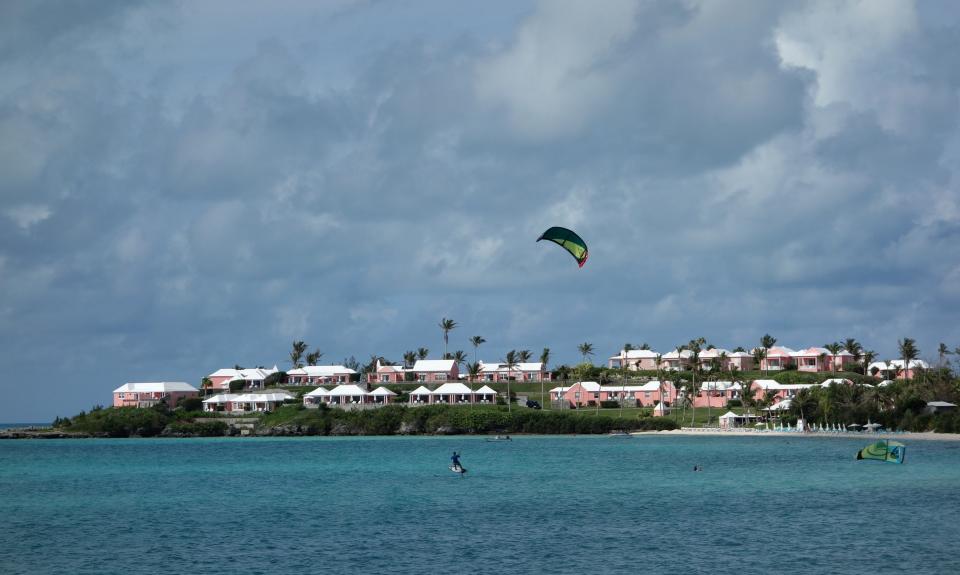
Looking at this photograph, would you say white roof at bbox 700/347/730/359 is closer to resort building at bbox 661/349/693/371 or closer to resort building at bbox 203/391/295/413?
resort building at bbox 661/349/693/371

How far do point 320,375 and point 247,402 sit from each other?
2328 cm

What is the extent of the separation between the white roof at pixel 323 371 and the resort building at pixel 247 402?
18.4m

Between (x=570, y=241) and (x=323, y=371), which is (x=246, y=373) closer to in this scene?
(x=323, y=371)

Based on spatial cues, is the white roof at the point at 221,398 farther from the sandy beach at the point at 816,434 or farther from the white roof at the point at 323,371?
the sandy beach at the point at 816,434

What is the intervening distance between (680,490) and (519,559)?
24256 mm

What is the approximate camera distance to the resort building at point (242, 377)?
555 ft

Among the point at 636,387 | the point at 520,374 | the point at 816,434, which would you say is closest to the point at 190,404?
the point at 520,374

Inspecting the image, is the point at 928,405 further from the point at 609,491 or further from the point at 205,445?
the point at 205,445

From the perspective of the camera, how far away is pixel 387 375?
177m

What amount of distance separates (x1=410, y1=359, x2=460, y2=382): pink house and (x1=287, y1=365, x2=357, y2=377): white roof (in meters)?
11.8

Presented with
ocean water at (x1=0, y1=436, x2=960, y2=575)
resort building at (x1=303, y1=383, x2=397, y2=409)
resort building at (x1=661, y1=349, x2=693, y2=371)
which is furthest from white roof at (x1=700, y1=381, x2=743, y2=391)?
ocean water at (x1=0, y1=436, x2=960, y2=575)

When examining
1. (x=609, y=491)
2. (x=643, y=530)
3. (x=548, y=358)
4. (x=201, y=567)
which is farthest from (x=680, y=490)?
(x=548, y=358)

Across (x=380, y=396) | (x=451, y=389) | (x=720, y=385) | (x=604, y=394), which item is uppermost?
A: (x=451, y=389)

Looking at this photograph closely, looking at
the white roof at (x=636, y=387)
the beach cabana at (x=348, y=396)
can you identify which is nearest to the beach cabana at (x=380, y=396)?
the beach cabana at (x=348, y=396)
